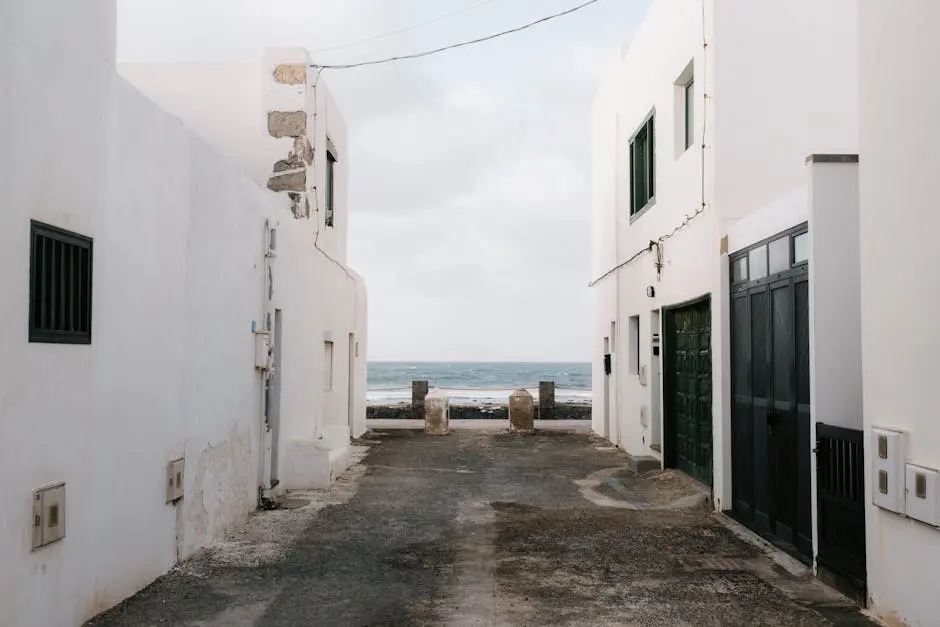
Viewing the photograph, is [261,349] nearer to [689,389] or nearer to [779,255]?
[779,255]

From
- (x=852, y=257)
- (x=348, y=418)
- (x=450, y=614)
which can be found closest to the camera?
(x=450, y=614)

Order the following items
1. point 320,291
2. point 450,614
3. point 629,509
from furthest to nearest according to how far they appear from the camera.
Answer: point 320,291 → point 629,509 → point 450,614

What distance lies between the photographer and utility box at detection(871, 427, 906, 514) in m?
5.05

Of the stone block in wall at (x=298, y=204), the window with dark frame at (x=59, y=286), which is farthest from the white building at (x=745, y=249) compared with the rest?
the window with dark frame at (x=59, y=286)

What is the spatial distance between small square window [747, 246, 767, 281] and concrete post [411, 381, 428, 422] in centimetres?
1630

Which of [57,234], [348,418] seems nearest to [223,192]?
[57,234]

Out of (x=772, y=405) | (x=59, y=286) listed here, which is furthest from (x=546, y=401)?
(x=59, y=286)

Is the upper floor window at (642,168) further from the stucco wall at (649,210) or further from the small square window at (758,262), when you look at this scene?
the small square window at (758,262)

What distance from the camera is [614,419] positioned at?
1611cm

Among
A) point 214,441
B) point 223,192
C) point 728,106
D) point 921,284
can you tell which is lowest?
point 214,441

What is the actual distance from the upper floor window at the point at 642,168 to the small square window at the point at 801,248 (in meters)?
5.74

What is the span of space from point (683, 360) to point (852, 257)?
17.3 feet

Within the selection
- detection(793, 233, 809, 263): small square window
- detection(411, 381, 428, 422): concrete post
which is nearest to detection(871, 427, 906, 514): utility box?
detection(793, 233, 809, 263): small square window

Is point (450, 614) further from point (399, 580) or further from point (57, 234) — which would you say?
point (57, 234)
